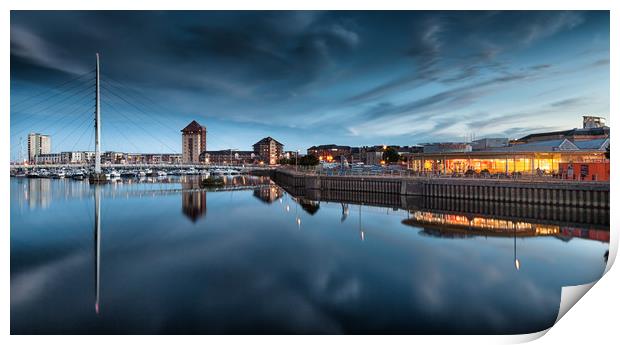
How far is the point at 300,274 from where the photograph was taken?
911cm

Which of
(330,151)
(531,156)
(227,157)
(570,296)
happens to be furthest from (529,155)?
A: (227,157)

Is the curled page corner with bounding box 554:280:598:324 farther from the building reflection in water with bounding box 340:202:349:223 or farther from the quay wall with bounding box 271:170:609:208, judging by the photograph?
the quay wall with bounding box 271:170:609:208

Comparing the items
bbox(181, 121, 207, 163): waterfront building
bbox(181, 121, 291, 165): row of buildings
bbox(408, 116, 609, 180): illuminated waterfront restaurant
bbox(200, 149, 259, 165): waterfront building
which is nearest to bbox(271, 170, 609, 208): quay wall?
bbox(408, 116, 609, 180): illuminated waterfront restaurant

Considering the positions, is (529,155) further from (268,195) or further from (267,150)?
(267,150)

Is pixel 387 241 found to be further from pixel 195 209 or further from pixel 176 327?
pixel 195 209

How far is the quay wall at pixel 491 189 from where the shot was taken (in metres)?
17.0

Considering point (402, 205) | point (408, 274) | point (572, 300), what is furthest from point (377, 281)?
point (402, 205)

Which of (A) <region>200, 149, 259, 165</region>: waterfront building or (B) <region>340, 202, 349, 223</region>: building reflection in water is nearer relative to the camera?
(B) <region>340, 202, 349, 223</region>: building reflection in water

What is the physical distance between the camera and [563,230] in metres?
13.6

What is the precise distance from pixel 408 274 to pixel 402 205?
12.6 metres

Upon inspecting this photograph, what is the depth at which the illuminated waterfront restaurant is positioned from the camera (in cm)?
2019

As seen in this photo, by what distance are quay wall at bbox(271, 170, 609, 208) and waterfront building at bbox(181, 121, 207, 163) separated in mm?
118341

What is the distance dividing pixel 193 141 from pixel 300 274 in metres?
139
